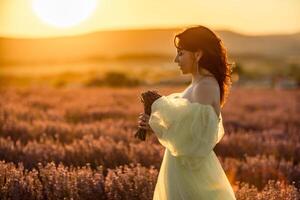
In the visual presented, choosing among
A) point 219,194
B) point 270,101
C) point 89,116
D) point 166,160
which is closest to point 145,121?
point 166,160

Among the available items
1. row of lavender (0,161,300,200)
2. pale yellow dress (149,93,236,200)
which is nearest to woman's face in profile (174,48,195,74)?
pale yellow dress (149,93,236,200)

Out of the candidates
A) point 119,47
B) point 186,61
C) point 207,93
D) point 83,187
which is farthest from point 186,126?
point 119,47

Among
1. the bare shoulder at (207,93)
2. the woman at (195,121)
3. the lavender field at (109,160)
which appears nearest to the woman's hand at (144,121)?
the woman at (195,121)

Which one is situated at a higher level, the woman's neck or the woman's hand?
the woman's neck

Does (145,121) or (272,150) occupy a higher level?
(145,121)

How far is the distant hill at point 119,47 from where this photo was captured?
116 meters

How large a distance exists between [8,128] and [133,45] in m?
117

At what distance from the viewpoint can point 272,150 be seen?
841cm

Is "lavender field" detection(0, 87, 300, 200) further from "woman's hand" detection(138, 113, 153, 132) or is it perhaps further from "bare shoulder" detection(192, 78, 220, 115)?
"bare shoulder" detection(192, 78, 220, 115)

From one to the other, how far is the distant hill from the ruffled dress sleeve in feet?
359

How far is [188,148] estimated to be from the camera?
402 cm

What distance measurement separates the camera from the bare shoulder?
402 centimetres

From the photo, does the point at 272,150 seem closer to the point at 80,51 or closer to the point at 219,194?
the point at 219,194

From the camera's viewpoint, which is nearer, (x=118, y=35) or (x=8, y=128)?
(x=8, y=128)
